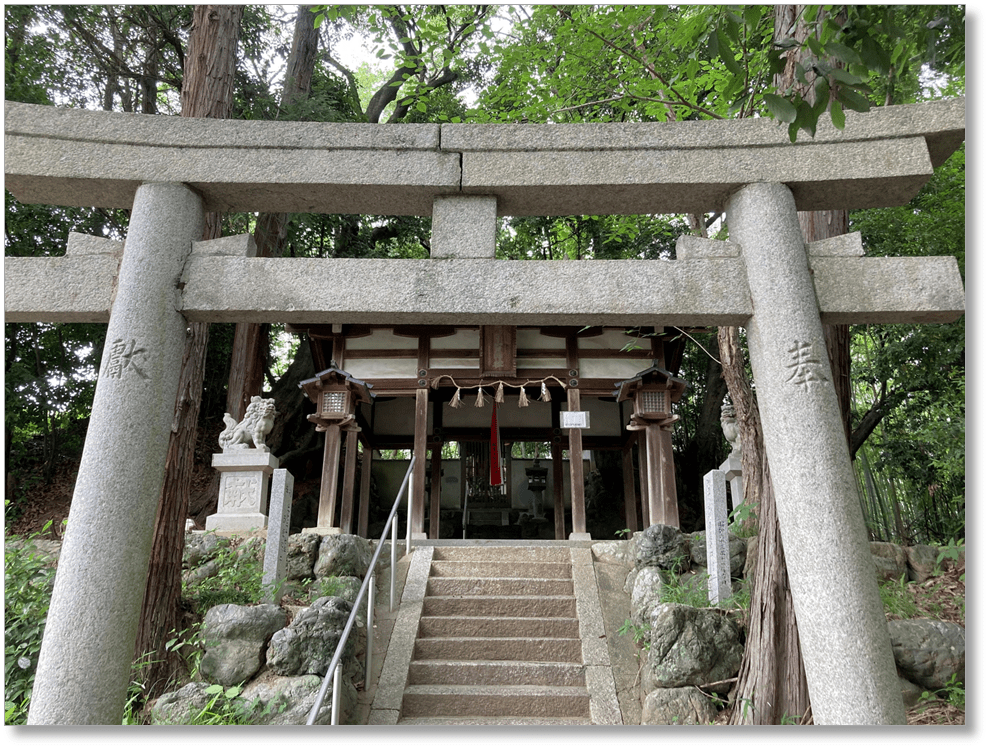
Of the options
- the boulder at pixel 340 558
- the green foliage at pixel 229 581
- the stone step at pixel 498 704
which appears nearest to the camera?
the stone step at pixel 498 704

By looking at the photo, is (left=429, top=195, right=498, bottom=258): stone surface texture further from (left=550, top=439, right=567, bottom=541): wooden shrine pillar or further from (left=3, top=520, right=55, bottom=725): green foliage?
(left=550, top=439, right=567, bottom=541): wooden shrine pillar

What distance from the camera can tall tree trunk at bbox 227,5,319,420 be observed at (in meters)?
12.1

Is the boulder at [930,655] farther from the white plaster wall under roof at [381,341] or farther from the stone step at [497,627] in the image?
the white plaster wall under roof at [381,341]

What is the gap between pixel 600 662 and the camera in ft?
18.8

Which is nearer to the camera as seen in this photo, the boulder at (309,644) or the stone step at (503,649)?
the boulder at (309,644)

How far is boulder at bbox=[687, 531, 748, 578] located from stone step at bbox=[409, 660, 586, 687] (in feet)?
5.07

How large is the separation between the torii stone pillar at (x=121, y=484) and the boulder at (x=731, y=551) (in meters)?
4.64

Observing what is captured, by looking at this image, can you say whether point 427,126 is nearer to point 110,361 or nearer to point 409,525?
point 110,361

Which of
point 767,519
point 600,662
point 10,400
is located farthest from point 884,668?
point 10,400

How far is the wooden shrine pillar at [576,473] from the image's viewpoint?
9211 mm

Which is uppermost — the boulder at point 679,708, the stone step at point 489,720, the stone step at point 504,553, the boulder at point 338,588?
the stone step at point 504,553

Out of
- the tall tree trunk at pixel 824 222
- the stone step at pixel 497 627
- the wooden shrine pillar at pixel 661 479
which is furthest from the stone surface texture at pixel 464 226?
the wooden shrine pillar at pixel 661 479

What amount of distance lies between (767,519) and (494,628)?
2931 mm

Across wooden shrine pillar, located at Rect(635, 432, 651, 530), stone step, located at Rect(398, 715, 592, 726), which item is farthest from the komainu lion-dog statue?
wooden shrine pillar, located at Rect(635, 432, 651, 530)
